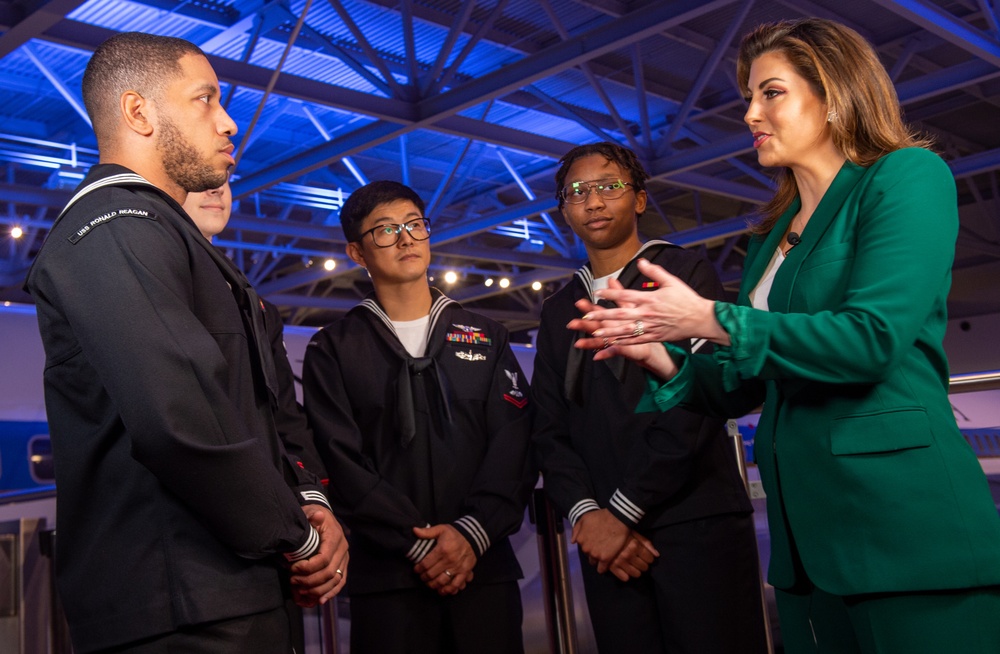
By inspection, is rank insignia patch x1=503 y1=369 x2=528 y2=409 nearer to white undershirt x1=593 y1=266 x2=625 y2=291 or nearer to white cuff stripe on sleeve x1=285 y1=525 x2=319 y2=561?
white undershirt x1=593 y1=266 x2=625 y2=291

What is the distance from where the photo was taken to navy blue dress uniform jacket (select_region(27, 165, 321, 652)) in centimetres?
163

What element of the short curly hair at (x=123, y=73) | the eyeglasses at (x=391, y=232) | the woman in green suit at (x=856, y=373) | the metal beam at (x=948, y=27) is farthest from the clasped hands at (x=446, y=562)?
the metal beam at (x=948, y=27)

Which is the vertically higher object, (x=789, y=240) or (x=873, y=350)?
(x=789, y=240)

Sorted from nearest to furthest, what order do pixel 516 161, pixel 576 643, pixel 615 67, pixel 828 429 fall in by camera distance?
pixel 828 429 < pixel 576 643 < pixel 615 67 < pixel 516 161

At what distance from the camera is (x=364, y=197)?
3.29 meters

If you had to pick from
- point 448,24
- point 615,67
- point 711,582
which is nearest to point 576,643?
point 711,582

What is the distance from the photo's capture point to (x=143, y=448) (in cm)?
162

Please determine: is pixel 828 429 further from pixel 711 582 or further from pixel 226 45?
pixel 226 45

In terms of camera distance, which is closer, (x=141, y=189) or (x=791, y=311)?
(x=791, y=311)

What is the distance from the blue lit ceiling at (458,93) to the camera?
7.45 meters

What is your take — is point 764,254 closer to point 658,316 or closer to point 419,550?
point 658,316

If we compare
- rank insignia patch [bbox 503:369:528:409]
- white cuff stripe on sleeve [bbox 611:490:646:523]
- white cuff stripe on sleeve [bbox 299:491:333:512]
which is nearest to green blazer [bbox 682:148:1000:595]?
white cuff stripe on sleeve [bbox 611:490:646:523]

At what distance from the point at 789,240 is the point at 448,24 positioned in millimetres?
7223

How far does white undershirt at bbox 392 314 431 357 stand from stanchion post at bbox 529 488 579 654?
2.03 feet
